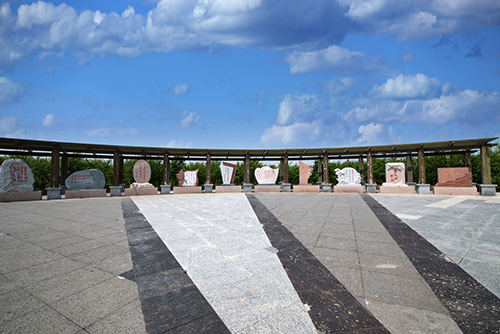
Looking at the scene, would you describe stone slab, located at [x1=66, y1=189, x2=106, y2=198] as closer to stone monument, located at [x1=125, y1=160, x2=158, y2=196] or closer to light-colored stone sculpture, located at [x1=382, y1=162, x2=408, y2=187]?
stone monument, located at [x1=125, y1=160, x2=158, y2=196]

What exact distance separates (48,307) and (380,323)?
3505 mm

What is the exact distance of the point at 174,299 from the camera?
2.85m

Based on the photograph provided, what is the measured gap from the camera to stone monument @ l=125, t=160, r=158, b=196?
16750 millimetres

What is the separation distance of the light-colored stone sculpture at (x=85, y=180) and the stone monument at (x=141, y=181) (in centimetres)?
206

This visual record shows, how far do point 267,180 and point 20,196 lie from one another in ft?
51.2

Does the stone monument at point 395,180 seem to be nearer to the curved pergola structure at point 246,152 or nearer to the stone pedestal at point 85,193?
the curved pergola structure at point 246,152

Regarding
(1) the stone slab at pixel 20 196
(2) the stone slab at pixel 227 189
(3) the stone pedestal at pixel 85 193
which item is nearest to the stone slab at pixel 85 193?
(3) the stone pedestal at pixel 85 193

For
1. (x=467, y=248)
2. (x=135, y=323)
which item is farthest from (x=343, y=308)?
(x=467, y=248)

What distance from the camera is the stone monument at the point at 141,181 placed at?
55.0 feet

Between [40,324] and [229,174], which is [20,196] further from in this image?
[40,324]

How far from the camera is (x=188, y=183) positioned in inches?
762

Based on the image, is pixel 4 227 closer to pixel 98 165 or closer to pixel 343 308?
pixel 343 308

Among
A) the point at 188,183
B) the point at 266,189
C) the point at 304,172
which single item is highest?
the point at 304,172

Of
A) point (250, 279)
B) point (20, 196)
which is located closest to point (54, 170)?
point (20, 196)
